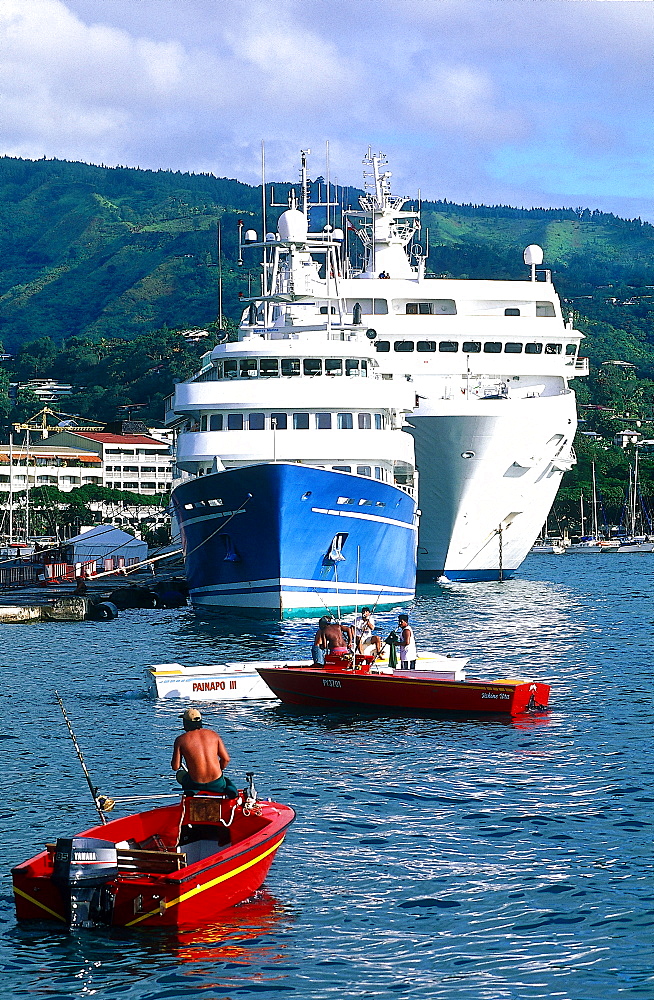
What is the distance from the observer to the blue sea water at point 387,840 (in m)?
→ 14.4

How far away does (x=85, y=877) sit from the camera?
48.8ft

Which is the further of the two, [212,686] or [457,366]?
[457,366]

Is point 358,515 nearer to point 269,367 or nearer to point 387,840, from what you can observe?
point 269,367

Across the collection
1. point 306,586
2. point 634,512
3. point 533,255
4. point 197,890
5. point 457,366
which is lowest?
point 197,890

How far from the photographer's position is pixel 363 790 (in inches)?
874

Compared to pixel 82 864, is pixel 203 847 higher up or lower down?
lower down

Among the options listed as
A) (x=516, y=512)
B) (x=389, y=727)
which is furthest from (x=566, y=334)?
(x=389, y=727)

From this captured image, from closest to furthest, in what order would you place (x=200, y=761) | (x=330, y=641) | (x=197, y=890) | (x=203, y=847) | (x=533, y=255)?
(x=197, y=890) → (x=203, y=847) → (x=200, y=761) → (x=330, y=641) → (x=533, y=255)

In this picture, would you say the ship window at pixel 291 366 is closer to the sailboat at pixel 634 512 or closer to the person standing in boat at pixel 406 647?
the person standing in boat at pixel 406 647

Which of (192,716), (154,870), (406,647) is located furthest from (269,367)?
(154,870)

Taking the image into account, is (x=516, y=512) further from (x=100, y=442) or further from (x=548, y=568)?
(x=100, y=442)

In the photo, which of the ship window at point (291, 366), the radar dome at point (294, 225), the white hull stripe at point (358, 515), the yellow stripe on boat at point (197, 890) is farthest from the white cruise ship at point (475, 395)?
the yellow stripe on boat at point (197, 890)

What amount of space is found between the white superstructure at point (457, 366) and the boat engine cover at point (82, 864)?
39072 mm

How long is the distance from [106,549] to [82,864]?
8376 centimetres
